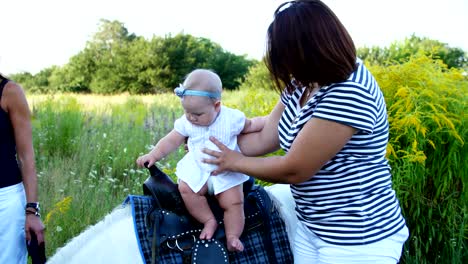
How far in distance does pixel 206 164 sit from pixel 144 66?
39.6 meters

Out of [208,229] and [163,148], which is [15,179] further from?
[208,229]

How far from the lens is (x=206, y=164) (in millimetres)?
2268

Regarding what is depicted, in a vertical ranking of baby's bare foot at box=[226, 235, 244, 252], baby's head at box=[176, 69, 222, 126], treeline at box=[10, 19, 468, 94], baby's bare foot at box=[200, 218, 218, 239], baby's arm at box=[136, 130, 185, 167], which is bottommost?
treeline at box=[10, 19, 468, 94]

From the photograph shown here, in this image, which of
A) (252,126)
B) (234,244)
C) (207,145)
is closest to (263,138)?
(252,126)

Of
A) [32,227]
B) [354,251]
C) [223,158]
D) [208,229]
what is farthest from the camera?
[32,227]

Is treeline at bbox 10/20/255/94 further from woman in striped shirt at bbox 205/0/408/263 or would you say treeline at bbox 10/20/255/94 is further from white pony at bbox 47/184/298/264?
woman in striped shirt at bbox 205/0/408/263

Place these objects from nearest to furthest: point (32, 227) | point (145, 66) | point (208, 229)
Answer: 1. point (208, 229)
2. point (32, 227)
3. point (145, 66)

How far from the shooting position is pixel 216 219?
233cm

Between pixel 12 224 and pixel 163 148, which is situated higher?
pixel 163 148

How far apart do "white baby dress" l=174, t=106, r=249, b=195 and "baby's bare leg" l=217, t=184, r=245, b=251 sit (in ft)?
0.13

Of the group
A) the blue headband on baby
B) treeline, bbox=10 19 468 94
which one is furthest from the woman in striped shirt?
treeline, bbox=10 19 468 94

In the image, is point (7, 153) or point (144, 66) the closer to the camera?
point (7, 153)

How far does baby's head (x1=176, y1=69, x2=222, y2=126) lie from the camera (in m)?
2.21

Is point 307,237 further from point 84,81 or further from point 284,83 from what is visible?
point 84,81
